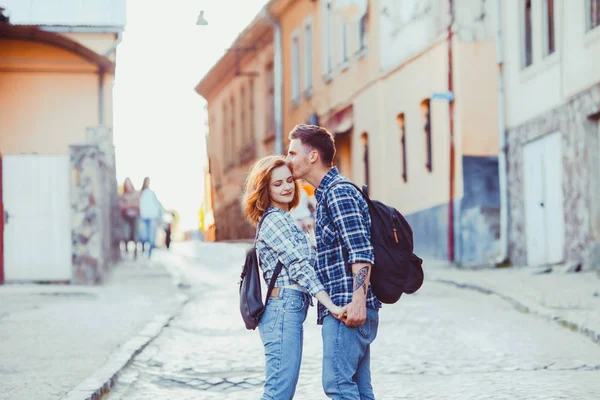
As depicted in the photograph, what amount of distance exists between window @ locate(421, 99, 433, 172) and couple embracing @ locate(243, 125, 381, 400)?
17786mm

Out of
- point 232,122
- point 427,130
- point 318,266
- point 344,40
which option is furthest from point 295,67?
point 318,266

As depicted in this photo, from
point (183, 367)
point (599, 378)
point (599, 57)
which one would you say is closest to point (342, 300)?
point (599, 378)

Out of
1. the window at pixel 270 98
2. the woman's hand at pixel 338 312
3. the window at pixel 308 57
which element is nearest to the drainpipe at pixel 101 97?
the window at pixel 308 57

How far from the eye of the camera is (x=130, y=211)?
23.3 meters

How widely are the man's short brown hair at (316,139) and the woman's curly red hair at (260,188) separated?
6.8 inches

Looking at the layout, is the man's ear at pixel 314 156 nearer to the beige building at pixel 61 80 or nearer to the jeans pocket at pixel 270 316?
the jeans pocket at pixel 270 316

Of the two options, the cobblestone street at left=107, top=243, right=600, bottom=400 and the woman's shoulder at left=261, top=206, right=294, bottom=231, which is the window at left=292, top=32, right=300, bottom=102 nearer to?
the cobblestone street at left=107, top=243, right=600, bottom=400

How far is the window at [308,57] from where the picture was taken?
31919 millimetres

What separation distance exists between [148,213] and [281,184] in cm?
1676

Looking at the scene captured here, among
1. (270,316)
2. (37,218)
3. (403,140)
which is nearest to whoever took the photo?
(270,316)

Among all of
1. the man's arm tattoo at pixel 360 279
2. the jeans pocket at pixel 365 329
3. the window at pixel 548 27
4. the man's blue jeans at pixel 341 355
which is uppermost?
the window at pixel 548 27

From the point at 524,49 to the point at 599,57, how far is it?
3.66 meters

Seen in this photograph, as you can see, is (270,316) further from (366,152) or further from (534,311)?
(366,152)

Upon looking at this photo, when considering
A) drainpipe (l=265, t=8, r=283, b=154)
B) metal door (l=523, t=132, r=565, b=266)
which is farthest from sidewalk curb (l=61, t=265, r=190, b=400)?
drainpipe (l=265, t=8, r=283, b=154)
